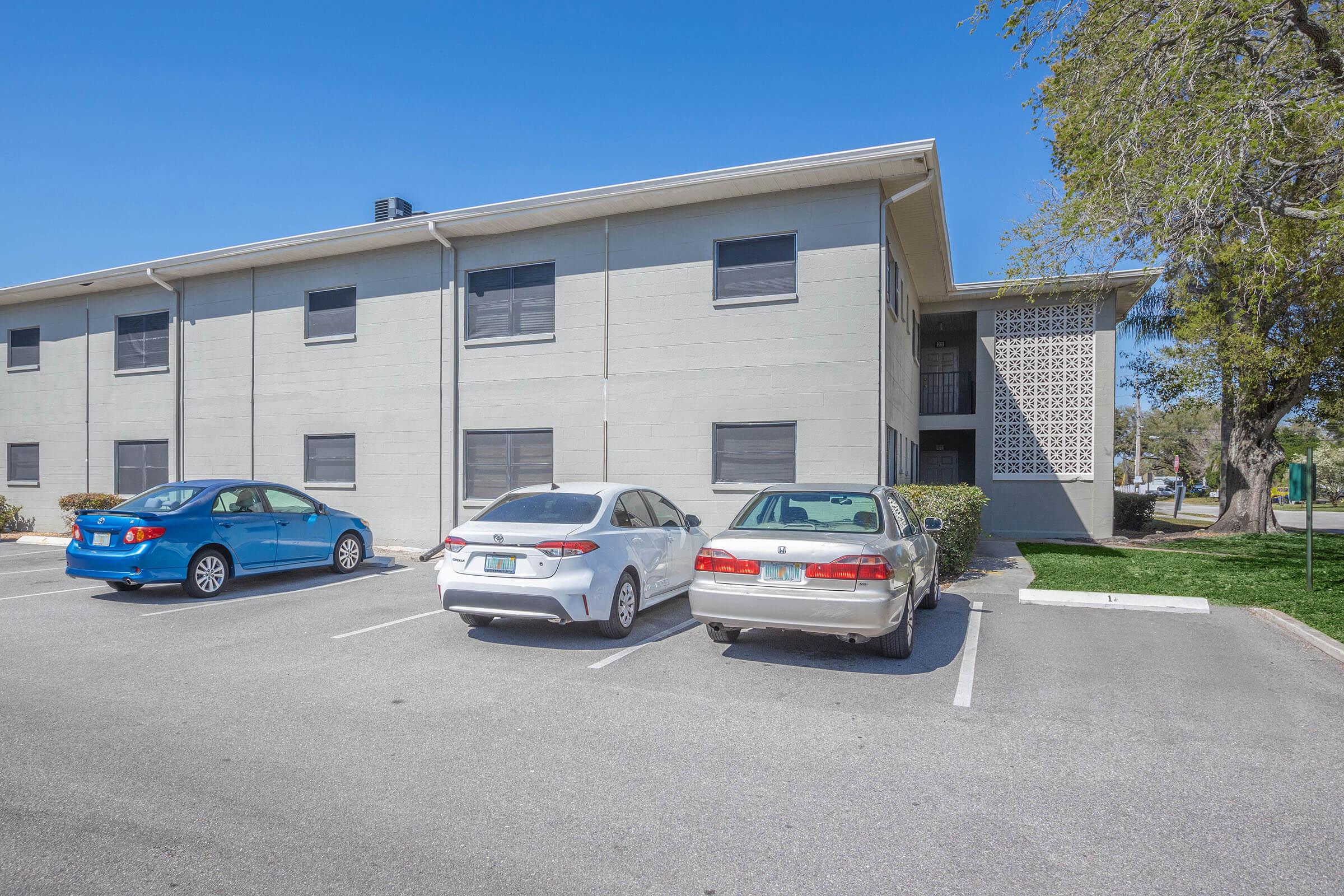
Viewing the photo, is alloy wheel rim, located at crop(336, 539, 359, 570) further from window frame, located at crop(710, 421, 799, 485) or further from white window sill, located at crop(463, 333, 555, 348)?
window frame, located at crop(710, 421, 799, 485)

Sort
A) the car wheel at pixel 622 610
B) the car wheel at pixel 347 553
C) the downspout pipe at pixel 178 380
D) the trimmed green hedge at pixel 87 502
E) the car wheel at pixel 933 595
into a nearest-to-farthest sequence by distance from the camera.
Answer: the car wheel at pixel 622 610 → the car wheel at pixel 933 595 → the car wheel at pixel 347 553 → the trimmed green hedge at pixel 87 502 → the downspout pipe at pixel 178 380

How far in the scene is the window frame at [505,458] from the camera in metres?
13.8

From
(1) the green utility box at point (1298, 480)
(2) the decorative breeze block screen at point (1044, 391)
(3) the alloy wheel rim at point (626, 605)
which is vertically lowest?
(3) the alloy wheel rim at point (626, 605)

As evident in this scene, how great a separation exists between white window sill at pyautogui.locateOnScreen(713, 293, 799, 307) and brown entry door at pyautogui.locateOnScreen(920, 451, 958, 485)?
1140cm

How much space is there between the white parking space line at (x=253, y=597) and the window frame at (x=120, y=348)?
976cm

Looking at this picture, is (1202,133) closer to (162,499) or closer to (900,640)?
(900,640)

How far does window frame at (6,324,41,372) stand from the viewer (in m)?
19.4

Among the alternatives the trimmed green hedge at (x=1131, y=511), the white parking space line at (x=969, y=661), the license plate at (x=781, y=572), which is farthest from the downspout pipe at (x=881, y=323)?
the trimmed green hedge at (x=1131, y=511)

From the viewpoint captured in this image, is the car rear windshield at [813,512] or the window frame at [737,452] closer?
the car rear windshield at [813,512]

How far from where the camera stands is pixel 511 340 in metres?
14.0

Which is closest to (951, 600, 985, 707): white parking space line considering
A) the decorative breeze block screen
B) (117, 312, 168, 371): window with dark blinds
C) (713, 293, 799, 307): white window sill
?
(713, 293, 799, 307): white window sill

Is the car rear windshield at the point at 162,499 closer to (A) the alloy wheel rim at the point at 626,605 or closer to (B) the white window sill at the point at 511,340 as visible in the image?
(B) the white window sill at the point at 511,340

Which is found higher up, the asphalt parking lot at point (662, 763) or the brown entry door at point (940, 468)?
the brown entry door at point (940, 468)

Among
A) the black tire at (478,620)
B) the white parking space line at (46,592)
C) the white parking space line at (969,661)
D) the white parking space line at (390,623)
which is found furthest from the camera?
the white parking space line at (46,592)
